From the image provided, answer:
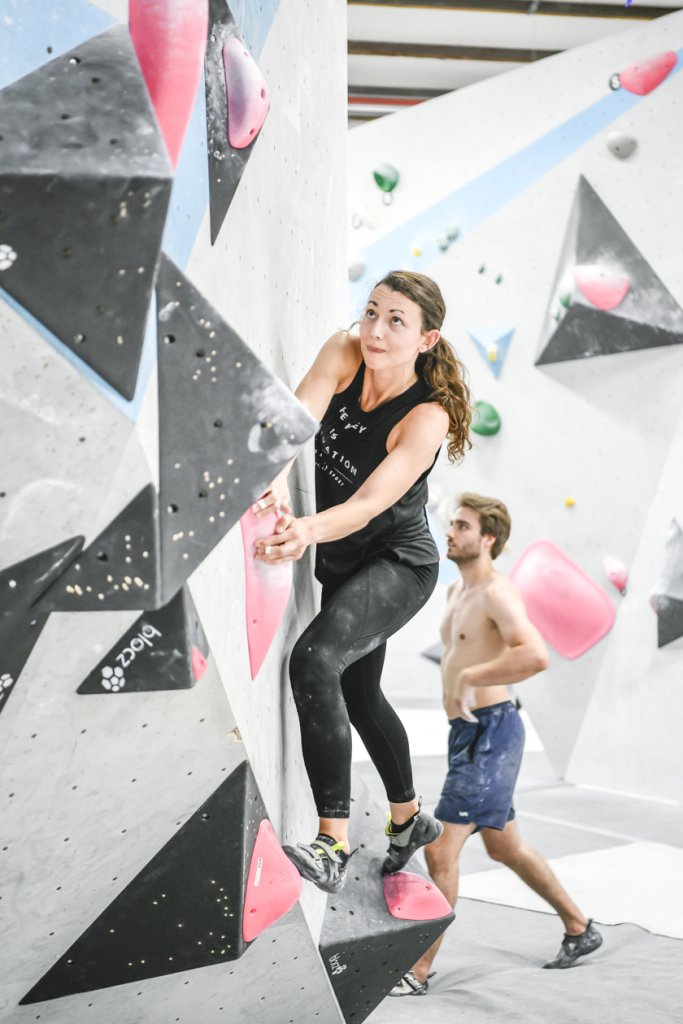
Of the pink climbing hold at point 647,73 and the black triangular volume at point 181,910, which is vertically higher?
the pink climbing hold at point 647,73

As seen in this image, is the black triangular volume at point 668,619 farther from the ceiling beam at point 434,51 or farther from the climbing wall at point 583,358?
the ceiling beam at point 434,51

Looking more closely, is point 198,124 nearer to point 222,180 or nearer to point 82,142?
point 222,180

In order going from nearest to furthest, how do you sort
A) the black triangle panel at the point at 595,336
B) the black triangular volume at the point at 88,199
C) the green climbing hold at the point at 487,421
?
the black triangular volume at the point at 88,199
the black triangle panel at the point at 595,336
the green climbing hold at the point at 487,421

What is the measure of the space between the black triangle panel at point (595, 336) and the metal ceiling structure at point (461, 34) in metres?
1.74

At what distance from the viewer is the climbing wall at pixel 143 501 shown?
1.29 metres

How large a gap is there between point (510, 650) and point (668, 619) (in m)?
2.54

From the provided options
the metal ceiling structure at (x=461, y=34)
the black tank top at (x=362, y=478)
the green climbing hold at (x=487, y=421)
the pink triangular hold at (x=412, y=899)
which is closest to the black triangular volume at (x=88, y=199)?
the black tank top at (x=362, y=478)

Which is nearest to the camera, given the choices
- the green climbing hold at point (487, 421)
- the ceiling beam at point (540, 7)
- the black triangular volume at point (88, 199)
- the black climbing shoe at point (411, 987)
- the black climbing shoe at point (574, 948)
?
the black triangular volume at point (88, 199)

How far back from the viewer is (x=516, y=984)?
10.3 feet

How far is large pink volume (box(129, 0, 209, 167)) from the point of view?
1.33 metres

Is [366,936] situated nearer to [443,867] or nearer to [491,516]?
[443,867]

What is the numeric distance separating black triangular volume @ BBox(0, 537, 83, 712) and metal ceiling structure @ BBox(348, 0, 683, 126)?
5327mm

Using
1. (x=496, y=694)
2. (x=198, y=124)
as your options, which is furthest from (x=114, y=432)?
(x=496, y=694)

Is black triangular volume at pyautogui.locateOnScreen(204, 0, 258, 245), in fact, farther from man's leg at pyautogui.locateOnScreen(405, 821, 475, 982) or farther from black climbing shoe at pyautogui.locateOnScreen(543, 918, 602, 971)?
black climbing shoe at pyautogui.locateOnScreen(543, 918, 602, 971)
